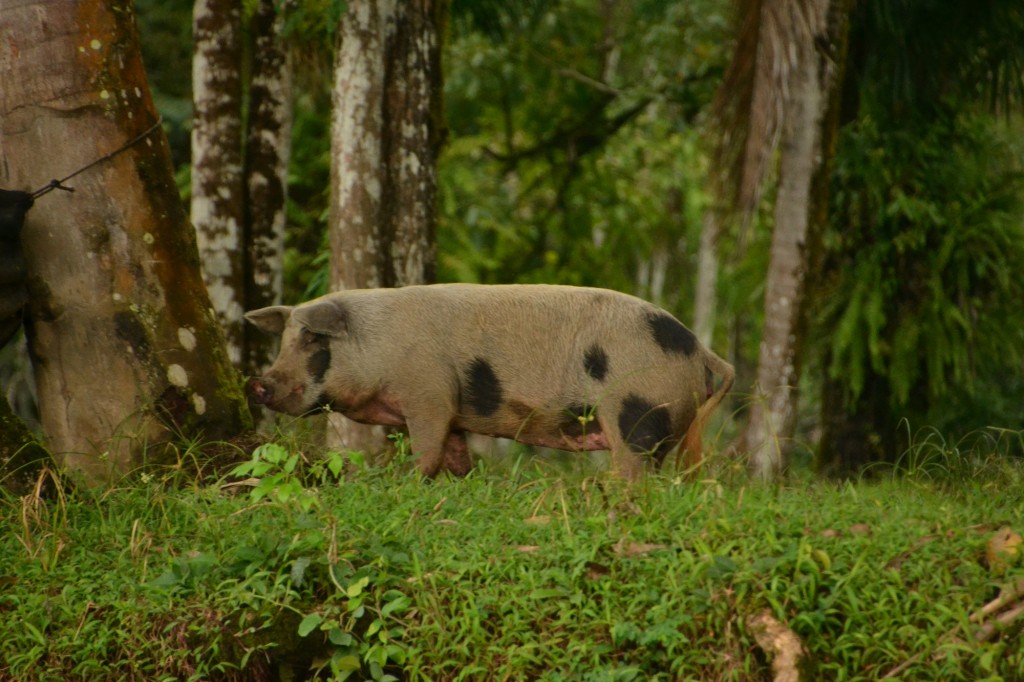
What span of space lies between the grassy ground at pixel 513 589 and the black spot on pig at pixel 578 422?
645mm

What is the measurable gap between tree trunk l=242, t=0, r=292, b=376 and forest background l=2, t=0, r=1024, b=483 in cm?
6


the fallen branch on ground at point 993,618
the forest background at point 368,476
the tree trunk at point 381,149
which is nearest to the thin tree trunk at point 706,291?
the forest background at point 368,476

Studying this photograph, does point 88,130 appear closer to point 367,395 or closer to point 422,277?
point 367,395

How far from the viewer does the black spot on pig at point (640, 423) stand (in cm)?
599

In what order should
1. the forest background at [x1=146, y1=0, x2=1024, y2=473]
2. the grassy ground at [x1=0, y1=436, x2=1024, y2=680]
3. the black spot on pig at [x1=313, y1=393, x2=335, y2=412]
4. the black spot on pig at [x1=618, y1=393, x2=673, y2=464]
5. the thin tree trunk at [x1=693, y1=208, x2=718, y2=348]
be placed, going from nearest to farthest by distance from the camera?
1. the grassy ground at [x1=0, y1=436, x2=1024, y2=680]
2. the black spot on pig at [x1=618, y1=393, x2=673, y2=464]
3. the black spot on pig at [x1=313, y1=393, x2=335, y2=412]
4. the forest background at [x1=146, y1=0, x2=1024, y2=473]
5. the thin tree trunk at [x1=693, y1=208, x2=718, y2=348]

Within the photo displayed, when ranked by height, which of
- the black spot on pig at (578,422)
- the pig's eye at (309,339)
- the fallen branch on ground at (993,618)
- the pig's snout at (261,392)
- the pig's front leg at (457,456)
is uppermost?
the pig's eye at (309,339)

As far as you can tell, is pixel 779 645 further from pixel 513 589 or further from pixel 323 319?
pixel 323 319

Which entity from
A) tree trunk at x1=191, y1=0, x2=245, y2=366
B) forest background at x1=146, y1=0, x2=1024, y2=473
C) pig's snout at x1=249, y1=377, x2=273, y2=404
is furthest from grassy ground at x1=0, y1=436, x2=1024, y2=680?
tree trunk at x1=191, y1=0, x2=245, y2=366

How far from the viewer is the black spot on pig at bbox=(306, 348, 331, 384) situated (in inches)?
245

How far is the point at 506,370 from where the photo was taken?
6121 millimetres

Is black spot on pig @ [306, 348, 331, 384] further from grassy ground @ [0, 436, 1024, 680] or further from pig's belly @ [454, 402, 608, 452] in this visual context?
grassy ground @ [0, 436, 1024, 680]

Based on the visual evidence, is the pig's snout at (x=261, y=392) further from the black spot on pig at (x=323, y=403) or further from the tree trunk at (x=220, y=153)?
the tree trunk at (x=220, y=153)

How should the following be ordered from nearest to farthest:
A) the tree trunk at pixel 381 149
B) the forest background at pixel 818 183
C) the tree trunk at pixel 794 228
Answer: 1. the tree trunk at pixel 381 149
2. the tree trunk at pixel 794 228
3. the forest background at pixel 818 183

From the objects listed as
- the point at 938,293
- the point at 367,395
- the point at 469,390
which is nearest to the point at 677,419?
the point at 469,390
